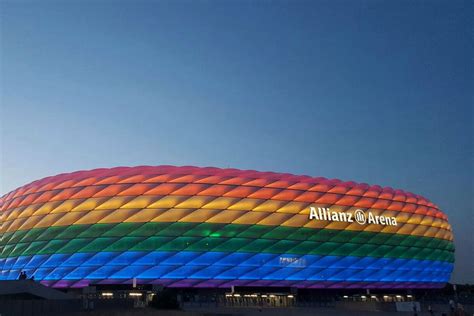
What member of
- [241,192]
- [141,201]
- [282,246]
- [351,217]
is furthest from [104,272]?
[351,217]

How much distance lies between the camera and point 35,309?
939 inches

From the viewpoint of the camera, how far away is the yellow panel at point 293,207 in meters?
52.9

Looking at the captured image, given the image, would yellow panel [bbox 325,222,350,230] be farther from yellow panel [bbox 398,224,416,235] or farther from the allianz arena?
yellow panel [bbox 398,224,416,235]

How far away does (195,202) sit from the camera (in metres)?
50.7

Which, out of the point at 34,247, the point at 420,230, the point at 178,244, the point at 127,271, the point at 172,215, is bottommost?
the point at 127,271

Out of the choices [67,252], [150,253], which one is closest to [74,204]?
[67,252]

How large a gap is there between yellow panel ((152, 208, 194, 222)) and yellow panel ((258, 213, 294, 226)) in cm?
801

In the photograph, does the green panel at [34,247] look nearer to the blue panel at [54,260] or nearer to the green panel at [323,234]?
the blue panel at [54,260]

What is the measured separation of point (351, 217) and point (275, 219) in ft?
32.6

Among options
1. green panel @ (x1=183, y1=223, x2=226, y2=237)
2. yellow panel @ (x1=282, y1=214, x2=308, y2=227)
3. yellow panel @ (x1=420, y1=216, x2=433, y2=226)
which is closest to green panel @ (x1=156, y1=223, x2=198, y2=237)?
green panel @ (x1=183, y1=223, x2=226, y2=237)

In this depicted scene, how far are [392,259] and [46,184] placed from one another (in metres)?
41.8

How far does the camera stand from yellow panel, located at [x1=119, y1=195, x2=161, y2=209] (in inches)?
1972

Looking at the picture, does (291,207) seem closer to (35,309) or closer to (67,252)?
(67,252)

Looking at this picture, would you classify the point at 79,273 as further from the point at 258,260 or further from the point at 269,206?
the point at 269,206
